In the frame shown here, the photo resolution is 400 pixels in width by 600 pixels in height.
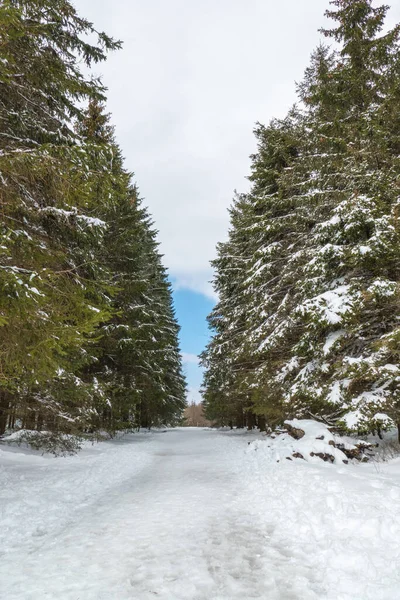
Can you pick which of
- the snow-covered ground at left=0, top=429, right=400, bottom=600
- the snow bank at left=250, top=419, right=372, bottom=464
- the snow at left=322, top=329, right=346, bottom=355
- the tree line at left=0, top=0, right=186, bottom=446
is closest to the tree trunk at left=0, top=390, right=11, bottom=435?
the tree line at left=0, top=0, right=186, bottom=446

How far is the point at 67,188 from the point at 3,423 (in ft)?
30.7

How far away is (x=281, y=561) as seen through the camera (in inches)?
142

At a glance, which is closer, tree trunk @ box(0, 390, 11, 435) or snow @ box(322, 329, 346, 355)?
snow @ box(322, 329, 346, 355)

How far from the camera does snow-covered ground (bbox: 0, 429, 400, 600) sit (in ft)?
10.1

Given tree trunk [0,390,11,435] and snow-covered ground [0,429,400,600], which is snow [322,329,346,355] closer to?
snow-covered ground [0,429,400,600]

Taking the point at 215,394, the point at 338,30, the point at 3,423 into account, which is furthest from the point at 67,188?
the point at 215,394

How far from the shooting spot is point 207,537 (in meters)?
4.25

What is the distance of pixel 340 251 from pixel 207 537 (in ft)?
24.8

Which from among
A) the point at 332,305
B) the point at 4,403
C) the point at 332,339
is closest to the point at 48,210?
the point at 4,403

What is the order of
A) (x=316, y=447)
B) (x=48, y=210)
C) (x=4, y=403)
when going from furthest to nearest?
(x=4, y=403)
(x=316, y=447)
(x=48, y=210)

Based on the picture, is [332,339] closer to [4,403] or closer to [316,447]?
[316,447]

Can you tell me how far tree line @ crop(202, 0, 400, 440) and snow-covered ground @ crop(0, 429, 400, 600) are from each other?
2336 millimetres

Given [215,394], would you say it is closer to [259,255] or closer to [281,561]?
[259,255]

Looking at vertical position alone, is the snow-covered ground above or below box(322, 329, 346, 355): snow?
below
